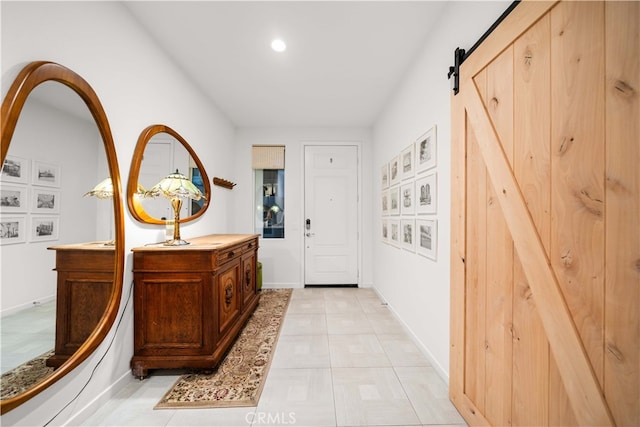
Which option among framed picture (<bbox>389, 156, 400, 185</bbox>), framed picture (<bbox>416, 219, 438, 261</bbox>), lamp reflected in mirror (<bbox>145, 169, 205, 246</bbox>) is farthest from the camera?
framed picture (<bbox>389, 156, 400, 185</bbox>)

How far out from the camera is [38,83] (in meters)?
1.25

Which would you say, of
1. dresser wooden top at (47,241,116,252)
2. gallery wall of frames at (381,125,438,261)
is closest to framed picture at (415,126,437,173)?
gallery wall of frames at (381,125,438,261)

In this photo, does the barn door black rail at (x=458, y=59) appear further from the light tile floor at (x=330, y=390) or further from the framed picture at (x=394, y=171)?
the light tile floor at (x=330, y=390)

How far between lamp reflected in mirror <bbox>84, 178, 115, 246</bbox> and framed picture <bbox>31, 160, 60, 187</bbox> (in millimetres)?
205

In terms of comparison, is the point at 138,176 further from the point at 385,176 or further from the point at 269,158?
the point at 385,176

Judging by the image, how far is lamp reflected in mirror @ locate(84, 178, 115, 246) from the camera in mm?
1595

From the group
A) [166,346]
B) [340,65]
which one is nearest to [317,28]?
[340,65]

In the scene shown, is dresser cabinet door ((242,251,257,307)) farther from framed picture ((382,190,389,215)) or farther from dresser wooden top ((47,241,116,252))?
framed picture ((382,190,389,215))

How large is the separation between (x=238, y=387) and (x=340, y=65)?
2.83 m

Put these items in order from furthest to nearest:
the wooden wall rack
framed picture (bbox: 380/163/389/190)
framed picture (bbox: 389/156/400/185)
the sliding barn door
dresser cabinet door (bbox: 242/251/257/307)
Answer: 1. the wooden wall rack
2. framed picture (bbox: 380/163/389/190)
3. framed picture (bbox: 389/156/400/185)
4. dresser cabinet door (bbox: 242/251/257/307)
5. the sliding barn door

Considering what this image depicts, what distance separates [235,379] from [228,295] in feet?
2.20

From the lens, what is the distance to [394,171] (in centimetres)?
312

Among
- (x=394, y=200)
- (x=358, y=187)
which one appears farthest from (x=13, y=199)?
(x=358, y=187)

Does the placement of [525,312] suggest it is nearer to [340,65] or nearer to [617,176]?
[617,176]
